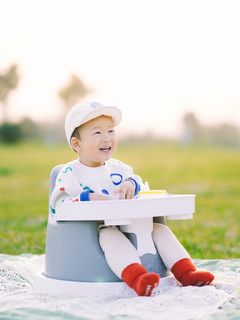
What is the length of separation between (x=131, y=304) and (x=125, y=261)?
0.92 ft

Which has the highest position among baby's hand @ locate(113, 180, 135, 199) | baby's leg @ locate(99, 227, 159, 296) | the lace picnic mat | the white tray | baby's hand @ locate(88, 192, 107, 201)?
baby's hand @ locate(113, 180, 135, 199)

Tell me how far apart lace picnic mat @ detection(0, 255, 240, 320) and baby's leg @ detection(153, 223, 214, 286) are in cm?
8

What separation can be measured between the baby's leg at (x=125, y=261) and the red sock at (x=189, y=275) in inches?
10.3

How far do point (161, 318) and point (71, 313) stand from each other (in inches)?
16.0

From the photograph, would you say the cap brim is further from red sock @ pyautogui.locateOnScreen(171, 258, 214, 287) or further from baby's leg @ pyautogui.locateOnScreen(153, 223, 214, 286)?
red sock @ pyautogui.locateOnScreen(171, 258, 214, 287)

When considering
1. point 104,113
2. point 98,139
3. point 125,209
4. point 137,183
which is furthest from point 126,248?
point 104,113

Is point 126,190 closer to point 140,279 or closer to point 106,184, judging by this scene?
point 106,184

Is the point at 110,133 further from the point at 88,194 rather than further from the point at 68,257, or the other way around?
the point at 68,257

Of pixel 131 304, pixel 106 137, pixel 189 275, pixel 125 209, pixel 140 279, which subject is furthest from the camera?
pixel 106 137

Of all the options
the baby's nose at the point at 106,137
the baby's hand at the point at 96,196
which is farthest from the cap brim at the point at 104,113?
the baby's hand at the point at 96,196

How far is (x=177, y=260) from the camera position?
284cm

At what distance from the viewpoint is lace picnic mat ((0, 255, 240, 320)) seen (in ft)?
7.46

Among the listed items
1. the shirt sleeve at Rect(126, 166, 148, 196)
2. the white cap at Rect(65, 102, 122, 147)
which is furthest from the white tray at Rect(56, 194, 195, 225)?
the white cap at Rect(65, 102, 122, 147)

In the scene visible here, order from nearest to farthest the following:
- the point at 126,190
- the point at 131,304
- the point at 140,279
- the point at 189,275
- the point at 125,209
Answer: the point at 131,304, the point at 140,279, the point at 125,209, the point at 189,275, the point at 126,190
